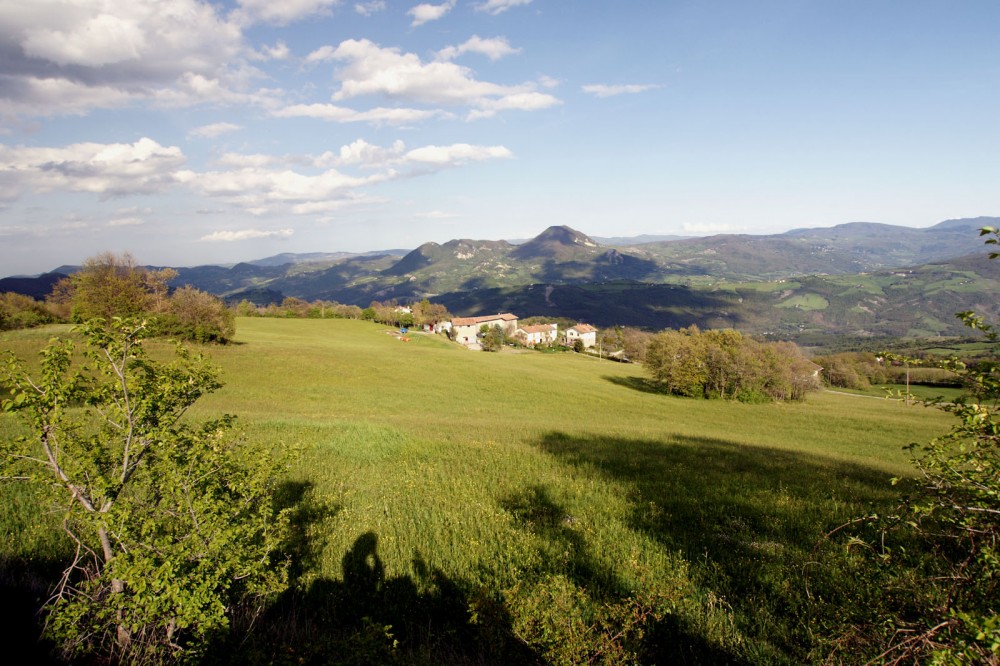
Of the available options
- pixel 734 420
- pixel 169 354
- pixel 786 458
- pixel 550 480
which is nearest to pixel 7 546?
pixel 550 480

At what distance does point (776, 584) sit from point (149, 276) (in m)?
54.0

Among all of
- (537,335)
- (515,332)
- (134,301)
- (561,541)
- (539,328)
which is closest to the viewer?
(561,541)

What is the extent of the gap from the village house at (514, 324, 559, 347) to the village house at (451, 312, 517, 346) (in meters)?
4.55

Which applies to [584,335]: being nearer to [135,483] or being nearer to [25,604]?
[25,604]

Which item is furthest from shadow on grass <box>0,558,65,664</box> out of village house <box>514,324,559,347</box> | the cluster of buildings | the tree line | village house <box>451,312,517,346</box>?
village house <box>514,324,559,347</box>

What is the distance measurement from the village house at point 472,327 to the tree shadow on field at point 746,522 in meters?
118

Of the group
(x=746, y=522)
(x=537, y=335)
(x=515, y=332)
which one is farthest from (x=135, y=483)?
(x=537, y=335)

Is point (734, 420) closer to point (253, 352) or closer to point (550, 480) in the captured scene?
point (550, 480)

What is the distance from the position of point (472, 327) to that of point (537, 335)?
111ft

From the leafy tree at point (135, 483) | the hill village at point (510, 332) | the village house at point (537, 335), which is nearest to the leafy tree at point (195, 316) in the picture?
the leafy tree at point (135, 483)

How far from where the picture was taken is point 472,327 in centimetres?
15088

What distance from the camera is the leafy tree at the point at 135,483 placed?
4.35m

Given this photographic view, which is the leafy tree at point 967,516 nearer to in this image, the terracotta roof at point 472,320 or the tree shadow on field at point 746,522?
the tree shadow on field at point 746,522

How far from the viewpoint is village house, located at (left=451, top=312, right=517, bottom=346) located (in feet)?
476
